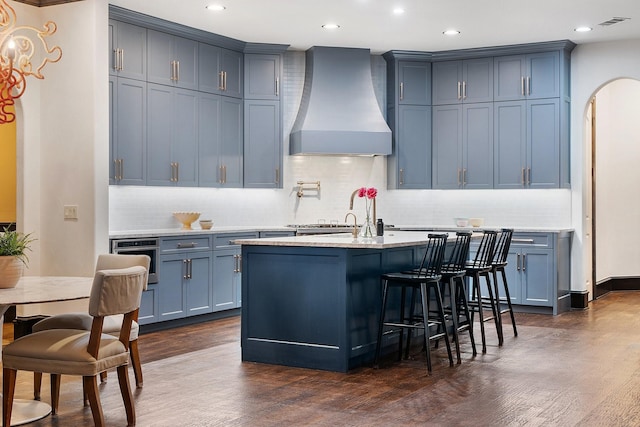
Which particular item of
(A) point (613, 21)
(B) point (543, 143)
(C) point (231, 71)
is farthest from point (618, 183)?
(C) point (231, 71)

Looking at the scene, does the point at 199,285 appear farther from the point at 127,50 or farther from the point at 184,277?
the point at 127,50

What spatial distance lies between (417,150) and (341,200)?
1.10 metres

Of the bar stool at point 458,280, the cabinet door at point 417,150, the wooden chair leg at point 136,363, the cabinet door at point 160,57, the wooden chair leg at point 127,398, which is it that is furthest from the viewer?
the cabinet door at point 417,150

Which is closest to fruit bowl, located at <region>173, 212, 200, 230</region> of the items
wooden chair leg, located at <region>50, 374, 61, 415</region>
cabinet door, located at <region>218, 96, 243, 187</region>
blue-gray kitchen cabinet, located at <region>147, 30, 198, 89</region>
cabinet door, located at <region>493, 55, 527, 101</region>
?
cabinet door, located at <region>218, 96, 243, 187</region>

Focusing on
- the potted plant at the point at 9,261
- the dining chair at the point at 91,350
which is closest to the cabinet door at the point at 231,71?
the potted plant at the point at 9,261

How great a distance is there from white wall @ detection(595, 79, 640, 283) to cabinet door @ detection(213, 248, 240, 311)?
4953mm

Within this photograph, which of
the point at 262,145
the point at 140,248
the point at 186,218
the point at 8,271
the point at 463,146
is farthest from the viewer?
the point at 463,146

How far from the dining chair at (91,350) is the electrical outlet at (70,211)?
2.76 m

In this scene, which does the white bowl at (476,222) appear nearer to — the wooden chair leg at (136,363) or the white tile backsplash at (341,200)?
the white tile backsplash at (341,200)

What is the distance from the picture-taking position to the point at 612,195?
10266 mm

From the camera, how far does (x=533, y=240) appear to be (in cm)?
842

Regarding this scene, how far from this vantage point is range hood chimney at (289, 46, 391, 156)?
8820mm

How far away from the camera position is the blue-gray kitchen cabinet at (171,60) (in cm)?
750

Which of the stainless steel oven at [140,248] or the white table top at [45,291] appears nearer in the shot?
the white table top at [45,291]
